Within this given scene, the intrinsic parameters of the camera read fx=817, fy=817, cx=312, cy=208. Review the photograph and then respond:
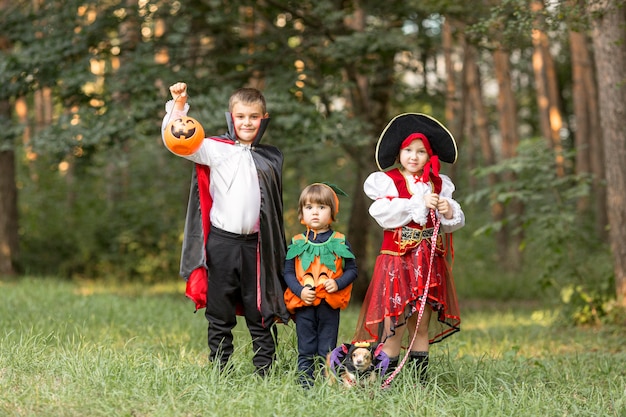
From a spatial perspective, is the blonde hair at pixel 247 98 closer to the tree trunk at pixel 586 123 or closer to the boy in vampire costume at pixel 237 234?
the boy in vampire costume at pixel 237 234

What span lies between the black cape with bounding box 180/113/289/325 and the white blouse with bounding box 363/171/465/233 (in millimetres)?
596

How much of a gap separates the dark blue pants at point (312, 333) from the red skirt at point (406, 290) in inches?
9.1

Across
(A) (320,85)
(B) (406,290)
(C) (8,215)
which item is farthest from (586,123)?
(B) (406,290)

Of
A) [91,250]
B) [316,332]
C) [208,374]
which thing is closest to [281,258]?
[316,332]

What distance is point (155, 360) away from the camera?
16.2 feet

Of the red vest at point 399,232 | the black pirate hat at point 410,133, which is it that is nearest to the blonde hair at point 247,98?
the black pirate hat at point 410,133

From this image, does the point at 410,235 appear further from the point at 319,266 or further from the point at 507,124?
the point at 507,124

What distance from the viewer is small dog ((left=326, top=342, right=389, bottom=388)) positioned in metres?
4.73

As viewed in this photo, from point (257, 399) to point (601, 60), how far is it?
19.3 feet

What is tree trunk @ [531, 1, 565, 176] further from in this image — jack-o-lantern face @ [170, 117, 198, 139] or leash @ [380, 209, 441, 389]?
jack-o-lantern face @ [170, 117, 198, 139]

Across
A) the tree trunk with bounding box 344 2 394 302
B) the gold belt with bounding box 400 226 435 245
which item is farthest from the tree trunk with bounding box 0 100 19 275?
the gold belt with bounding box 400 226 435 245

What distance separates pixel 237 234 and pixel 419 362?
4.54 feet

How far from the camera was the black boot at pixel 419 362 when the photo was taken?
16.5ft

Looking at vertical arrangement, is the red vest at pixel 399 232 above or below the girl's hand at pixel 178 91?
below
